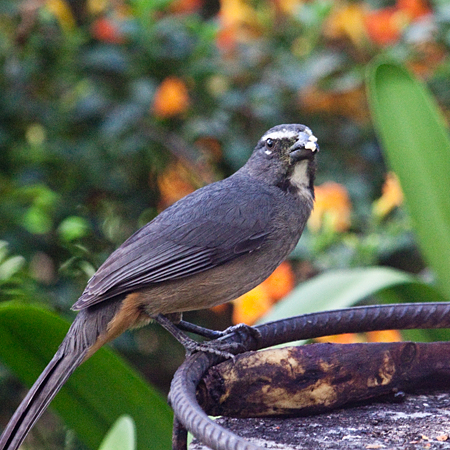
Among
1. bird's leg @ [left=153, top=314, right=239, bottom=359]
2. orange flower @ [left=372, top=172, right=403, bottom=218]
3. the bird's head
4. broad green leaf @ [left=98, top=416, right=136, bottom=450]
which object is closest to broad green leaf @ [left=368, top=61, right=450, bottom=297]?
orange flower @ [left=372, top=172, right=403, bottom=218]

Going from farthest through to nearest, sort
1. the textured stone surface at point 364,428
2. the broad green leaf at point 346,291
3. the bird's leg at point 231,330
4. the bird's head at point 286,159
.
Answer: the broad green leaf at point 346,291 < the bird's head at point 286,159 < the bird's leg at point 231,330 < the textured stone surface at point 364,428

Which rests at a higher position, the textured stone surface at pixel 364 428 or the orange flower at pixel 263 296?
the textured stone surface at pixel 364 428

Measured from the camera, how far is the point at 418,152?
3.12 meters

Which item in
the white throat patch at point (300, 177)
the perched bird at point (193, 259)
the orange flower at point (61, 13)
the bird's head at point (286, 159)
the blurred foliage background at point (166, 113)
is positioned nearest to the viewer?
the perched bird at point (193, 259)

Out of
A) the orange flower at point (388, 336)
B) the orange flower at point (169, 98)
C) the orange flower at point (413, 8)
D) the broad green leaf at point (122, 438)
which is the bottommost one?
the orange flower at point (388, 336)

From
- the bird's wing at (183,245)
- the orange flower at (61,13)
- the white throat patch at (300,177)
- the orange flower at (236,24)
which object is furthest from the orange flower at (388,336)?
the orange flower at (61,13)

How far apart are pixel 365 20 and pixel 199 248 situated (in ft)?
7.29

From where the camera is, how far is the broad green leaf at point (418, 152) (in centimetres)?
306

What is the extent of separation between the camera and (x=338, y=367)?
196cm

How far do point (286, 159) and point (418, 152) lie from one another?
859mm

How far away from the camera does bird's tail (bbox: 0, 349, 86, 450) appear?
6.89 feet

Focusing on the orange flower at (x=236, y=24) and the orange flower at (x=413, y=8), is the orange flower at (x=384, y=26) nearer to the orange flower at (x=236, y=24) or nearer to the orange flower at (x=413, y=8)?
the orange flower at (x=413, y=8)

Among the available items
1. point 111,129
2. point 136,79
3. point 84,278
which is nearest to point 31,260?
point 84,278

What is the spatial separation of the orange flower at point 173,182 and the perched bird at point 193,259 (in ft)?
5.33
